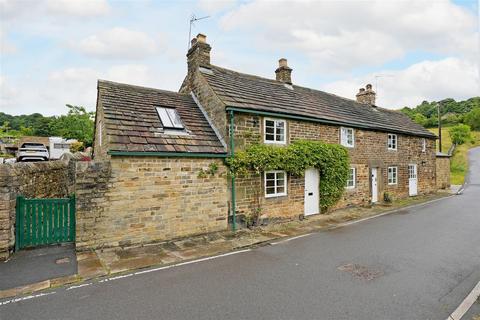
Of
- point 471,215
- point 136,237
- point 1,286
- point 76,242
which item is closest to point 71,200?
point 76,242

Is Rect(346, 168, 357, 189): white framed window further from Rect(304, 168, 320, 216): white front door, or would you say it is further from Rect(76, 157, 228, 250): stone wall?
Rect(76, 157, 228, 250): stone wall

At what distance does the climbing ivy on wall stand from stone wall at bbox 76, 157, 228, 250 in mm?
1095

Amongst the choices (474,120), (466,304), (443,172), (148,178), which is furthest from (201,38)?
(474,120)

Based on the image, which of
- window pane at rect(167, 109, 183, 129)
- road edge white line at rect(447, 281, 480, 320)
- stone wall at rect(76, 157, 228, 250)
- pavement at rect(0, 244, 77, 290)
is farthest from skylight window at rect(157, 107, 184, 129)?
road edge white line at rect(447, 281, 480, 320)

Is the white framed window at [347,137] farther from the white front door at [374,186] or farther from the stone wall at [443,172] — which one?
the stone wall at [443,172]

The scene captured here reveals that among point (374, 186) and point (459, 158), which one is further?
point (459, 158)

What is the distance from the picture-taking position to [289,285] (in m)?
5.68

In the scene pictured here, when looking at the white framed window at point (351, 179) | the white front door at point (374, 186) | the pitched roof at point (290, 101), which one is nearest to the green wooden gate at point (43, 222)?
the pitched roof at point (290, 101)

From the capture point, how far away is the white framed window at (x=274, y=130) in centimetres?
1206

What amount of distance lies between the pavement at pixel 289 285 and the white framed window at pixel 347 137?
749 cm

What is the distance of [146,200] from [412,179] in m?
20.6

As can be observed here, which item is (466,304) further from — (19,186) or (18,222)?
(19,186)

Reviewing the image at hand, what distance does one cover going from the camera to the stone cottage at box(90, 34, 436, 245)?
8805 millimetres

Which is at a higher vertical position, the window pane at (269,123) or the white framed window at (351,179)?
the window pane at (269,123)
